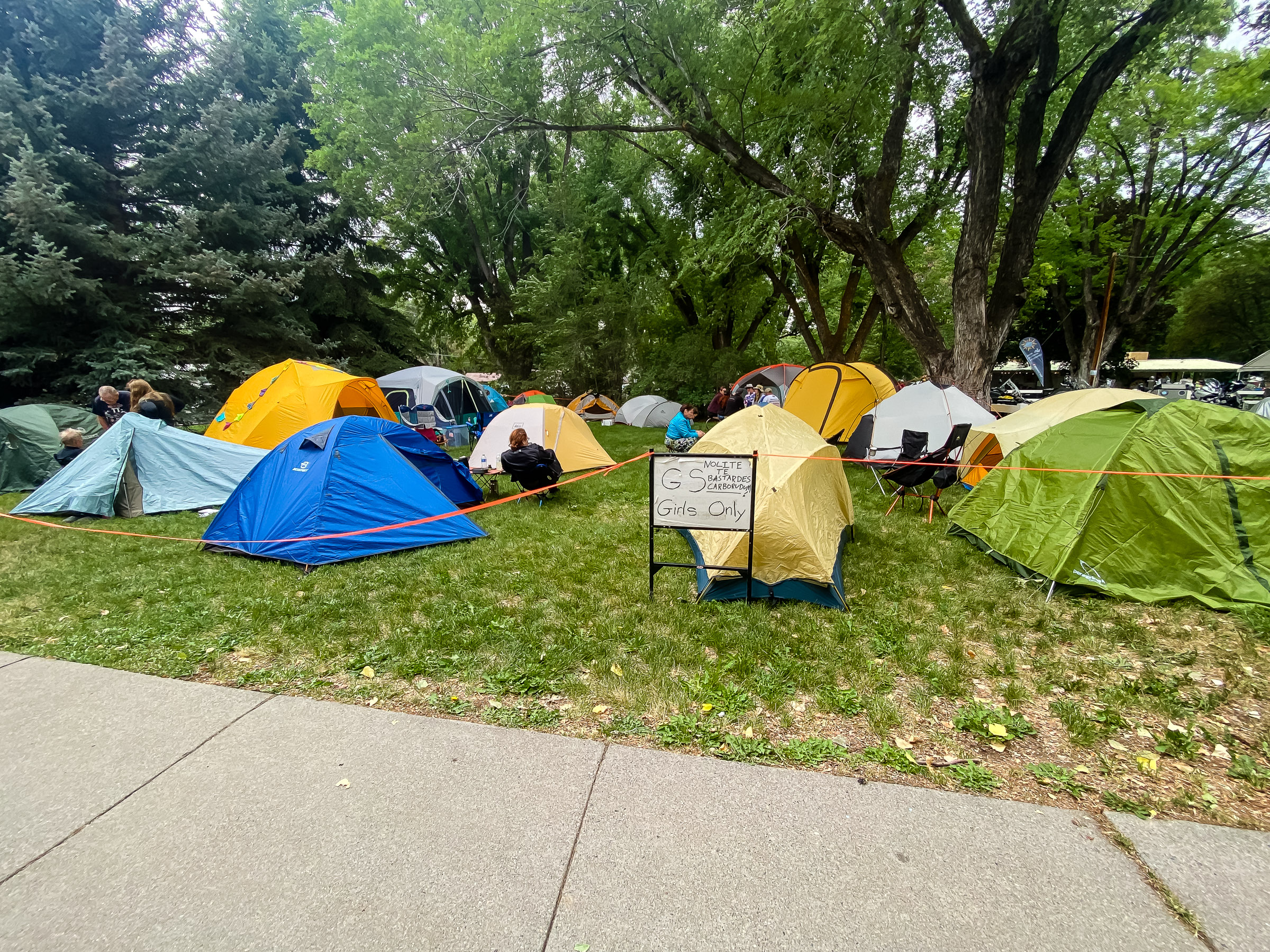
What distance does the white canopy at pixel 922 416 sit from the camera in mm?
9359

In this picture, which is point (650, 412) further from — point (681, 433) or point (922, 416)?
point (922, 416)

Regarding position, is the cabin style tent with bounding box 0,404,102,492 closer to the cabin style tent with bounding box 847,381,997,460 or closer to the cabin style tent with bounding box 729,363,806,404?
the cabin style tent with bounding box 847,381,997,460

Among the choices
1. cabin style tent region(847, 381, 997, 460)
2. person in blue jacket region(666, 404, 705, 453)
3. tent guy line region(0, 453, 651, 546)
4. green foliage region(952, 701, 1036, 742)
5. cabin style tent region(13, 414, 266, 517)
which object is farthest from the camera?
person in blue jacket region(666, 404, 705, 453)

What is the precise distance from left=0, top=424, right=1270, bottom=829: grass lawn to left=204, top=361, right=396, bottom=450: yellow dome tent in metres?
5.25

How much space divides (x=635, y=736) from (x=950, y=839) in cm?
151

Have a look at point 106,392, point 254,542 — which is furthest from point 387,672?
point 106,392

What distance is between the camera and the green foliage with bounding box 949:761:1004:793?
2.59m

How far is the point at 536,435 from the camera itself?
10078mm

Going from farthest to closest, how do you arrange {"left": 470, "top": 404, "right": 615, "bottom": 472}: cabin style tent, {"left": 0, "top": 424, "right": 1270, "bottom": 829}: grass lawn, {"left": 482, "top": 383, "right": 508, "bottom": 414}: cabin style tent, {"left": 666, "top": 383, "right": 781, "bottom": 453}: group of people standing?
{"left": 482, "top": 383, "right": 508, "bottom": 414}: cabin style tent
{"left": 666, "top": 383, "right": 781, "bottom": 453}: group of people standing
{"left": 470, "top": 404, "right": 615, "bottom": 472}: cabin style tent
{"left": 0, "top": 424, "right": 1270, "bottom": 829}: grass lawn

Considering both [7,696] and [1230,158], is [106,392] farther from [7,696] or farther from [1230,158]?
[1230,158]

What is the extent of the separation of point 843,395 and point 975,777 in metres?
11.5

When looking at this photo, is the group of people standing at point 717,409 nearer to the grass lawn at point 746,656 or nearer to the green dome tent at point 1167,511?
the grass lawn at point 746,656

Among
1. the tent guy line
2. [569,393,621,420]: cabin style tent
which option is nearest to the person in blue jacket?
the tent guy line

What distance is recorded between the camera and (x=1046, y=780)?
8.64 feet
